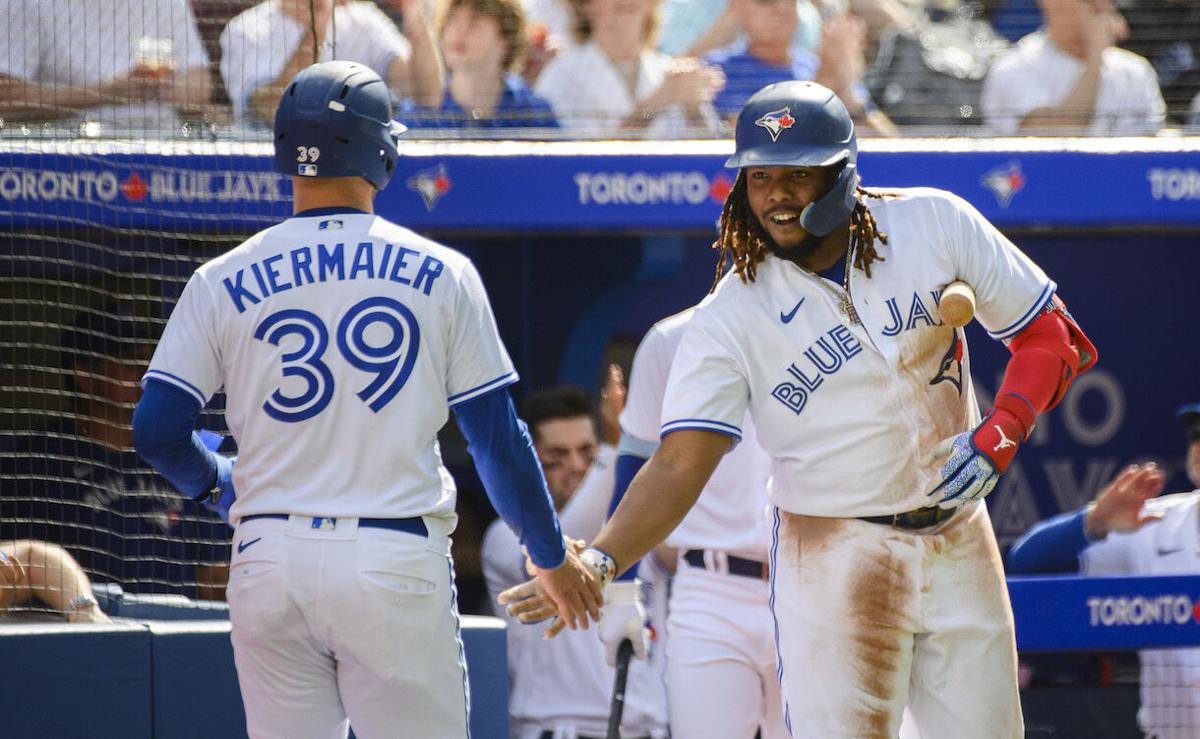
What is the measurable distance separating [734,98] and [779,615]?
130 inches

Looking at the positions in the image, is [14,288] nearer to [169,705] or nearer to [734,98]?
[169,705]

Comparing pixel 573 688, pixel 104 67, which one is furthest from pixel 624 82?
pixel 573 688

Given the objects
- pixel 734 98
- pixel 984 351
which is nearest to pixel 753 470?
pixel 734 98

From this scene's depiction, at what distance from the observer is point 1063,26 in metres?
6.52

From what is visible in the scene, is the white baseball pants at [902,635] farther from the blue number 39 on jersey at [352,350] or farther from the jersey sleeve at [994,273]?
the blue number 39 on jersey at [352,350]

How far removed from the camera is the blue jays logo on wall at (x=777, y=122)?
319 centimetres

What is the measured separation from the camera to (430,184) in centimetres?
541

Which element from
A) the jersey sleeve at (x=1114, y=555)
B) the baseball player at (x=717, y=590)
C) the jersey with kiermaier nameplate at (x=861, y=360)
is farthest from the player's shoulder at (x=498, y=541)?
the jersey with kiermaier nameplate at (x=861, y=360)

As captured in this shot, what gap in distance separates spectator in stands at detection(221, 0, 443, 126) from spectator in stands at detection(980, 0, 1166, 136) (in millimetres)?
2180

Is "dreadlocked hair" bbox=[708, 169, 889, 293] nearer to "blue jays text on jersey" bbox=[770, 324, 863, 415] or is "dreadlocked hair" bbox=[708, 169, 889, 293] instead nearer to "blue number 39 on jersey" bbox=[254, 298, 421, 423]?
"blue jays text on jersey" bbox=[770, 324, 863, 415]

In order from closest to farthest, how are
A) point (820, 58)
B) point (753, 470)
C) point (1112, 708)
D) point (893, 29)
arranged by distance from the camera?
point (753, 470) → point (1112, 708) → point (820, 58) → point (893, 29)

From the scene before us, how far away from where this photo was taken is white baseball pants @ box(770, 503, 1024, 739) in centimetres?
310

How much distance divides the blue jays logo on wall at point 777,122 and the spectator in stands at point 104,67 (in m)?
2.55

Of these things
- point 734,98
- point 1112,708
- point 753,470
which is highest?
point 734,98
